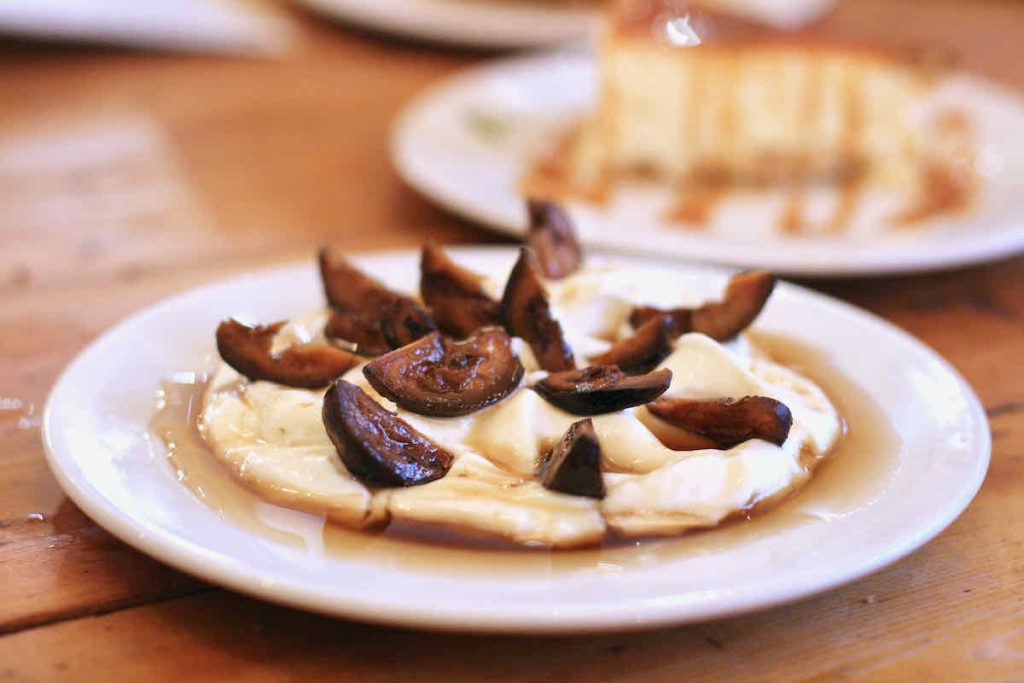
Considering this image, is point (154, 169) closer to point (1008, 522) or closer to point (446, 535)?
point (446, 535)

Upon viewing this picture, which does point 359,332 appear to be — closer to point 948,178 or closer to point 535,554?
point 535,554

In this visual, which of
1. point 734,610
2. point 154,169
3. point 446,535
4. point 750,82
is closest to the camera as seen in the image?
point 734,610

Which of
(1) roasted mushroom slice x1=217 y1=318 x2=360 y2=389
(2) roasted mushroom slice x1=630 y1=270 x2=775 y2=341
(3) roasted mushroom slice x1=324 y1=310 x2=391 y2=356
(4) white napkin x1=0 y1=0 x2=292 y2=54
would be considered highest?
(2) roasted mushroom slice x1=630 y1=270 x2=775 y2=341

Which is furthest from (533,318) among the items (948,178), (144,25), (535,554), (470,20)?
(144,25)

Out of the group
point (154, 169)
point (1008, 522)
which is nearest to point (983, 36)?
point (154, 169)

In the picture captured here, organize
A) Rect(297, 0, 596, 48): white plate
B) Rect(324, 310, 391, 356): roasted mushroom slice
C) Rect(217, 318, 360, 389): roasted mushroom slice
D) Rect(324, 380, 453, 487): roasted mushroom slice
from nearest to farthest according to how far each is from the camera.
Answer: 1. Rect(324, 380, 453, 487): roasted mushroom slice
2. Rect(217, 318, 360, 389): roasted mushroom slice
3. Rect(324, 310, 391, 356): roasted mushroom slice
4. Rect(297, 0, 596, 48): white plate

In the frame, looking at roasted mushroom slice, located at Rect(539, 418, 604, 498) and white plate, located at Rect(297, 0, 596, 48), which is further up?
roasted mushroom slice, located at Rect(539, 418, 604, 498)

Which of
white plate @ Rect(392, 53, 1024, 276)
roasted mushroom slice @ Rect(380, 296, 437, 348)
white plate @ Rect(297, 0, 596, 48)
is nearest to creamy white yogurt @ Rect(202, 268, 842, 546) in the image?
roasted mushroom slice @ Rect(380, 296, 437, 348)

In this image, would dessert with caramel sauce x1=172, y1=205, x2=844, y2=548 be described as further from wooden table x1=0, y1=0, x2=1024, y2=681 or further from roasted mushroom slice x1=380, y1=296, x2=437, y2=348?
wooden table x1=0, y1=0, x2=1024, y2=681
